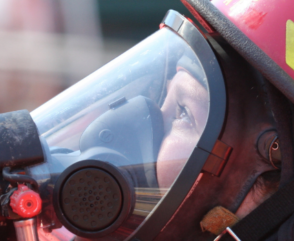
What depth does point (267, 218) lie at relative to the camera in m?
0.99

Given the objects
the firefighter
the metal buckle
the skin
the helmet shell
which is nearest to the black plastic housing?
the firefighter

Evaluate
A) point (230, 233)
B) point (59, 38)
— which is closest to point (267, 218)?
point (230, 233)

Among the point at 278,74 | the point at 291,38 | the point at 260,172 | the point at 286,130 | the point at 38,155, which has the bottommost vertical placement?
the point at 38,155

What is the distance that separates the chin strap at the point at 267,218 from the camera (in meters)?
0.98

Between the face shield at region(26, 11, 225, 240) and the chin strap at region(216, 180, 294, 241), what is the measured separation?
159 mm

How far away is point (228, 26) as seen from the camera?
1028 millimetres

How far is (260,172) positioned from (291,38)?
0.37 meters

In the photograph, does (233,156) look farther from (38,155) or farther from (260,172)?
(38,155)

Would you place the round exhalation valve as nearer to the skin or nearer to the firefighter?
the firefighter

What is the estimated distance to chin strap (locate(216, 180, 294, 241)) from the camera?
98 centimetres

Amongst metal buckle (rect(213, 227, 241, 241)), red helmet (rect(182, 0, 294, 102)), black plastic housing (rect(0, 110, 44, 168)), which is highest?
red helmet (rect(182, 0, 294, 102))

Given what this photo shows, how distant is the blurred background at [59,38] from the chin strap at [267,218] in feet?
12.8

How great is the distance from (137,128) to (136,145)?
2.0 inches

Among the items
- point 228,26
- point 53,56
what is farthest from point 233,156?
point 53,56
